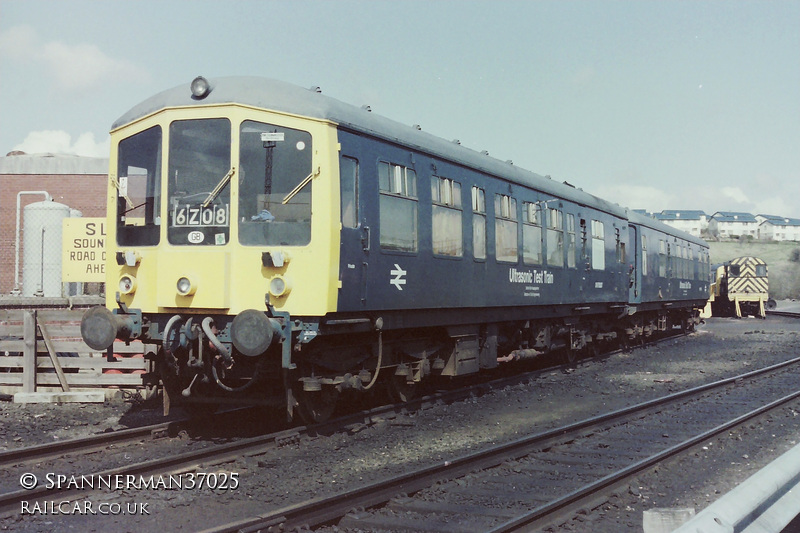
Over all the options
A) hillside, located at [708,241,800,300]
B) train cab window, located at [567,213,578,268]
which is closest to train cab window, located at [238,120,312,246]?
train cab window, located at [567,213,578,268]

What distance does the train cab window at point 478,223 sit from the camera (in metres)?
10.4

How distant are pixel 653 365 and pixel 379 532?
12.1 metres

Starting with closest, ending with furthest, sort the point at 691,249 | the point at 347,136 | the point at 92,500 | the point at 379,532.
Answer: the point at 379,532
the point at 92,500
the point at 347,136
the point at 691,249

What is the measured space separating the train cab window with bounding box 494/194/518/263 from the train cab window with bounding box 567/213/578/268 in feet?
8.24

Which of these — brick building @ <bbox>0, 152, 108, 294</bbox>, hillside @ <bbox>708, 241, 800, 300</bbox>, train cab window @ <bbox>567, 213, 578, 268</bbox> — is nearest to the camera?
train cab window @ <bbox>567, 213, 578, 268</bbox>

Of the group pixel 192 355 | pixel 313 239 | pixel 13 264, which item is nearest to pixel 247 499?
pixel 192 355

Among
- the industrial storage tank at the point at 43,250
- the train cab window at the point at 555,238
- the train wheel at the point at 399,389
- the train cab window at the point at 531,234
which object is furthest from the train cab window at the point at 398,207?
the industrial storage tank at the point at 43,250

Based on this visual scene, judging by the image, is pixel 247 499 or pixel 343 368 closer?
pixel 247 499

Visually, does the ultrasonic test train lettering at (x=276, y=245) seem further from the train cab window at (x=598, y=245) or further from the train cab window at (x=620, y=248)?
the train cab window at (x=620, y=248)

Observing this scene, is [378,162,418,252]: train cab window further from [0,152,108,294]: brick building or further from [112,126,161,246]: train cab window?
[0,152,108,294]: brick building

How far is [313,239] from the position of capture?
7137 millimetres

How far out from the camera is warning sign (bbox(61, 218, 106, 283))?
501 inches

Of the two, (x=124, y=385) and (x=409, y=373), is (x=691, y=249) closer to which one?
(x=409, y=373)

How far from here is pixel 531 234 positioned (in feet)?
40.8
